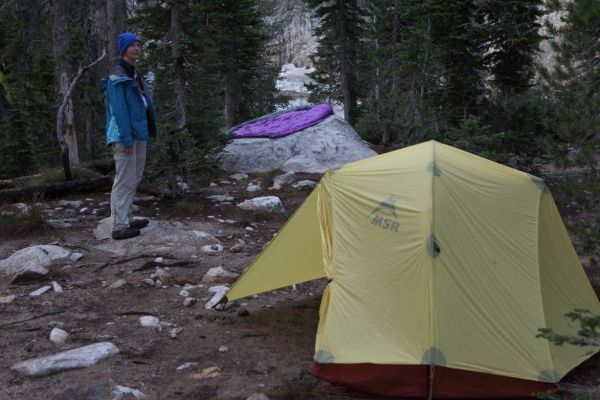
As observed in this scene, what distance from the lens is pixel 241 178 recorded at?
11781 millimetres

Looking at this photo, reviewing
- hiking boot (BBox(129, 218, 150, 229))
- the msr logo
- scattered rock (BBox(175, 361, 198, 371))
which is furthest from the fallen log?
the msr logo

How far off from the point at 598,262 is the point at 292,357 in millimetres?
3248

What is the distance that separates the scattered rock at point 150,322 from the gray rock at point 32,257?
181 cm

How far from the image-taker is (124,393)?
11.3 feet

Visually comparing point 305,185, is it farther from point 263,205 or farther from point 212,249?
point 212,249

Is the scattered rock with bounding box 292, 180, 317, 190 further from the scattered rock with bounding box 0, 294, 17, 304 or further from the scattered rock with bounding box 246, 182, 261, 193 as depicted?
the scattered rock with bounding box 0, 294, 17, 304

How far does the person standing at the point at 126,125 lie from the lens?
20.4ft

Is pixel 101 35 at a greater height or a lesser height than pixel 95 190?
greater

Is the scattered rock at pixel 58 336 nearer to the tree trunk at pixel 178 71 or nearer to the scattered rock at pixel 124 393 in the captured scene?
the scattered rock at pixel 124 393

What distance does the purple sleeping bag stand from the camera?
1382 centimetres

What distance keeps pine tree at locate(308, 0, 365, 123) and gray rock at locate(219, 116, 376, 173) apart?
5944 mm

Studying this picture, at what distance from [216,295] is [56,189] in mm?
4928

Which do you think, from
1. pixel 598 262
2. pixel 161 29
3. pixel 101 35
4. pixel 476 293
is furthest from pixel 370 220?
pixel 101 35

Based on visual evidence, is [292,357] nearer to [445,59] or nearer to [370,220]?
[370,220]
